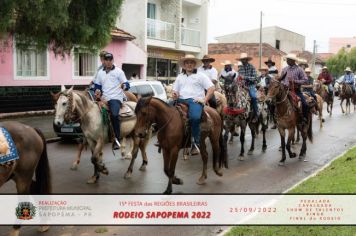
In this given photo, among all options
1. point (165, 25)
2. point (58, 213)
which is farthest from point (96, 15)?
point (165, 25)

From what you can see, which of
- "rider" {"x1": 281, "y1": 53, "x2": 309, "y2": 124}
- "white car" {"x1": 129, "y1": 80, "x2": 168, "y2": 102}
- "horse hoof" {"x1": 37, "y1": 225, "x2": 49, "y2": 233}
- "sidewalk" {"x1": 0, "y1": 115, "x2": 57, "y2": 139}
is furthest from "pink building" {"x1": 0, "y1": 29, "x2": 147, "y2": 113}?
"horse hoof" {"x1": 37, "y1": 225, "x2": 49, "y2": 233}

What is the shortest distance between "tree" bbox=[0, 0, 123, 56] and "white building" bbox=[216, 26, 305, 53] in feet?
149

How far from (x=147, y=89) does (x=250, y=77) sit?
4.83 metres

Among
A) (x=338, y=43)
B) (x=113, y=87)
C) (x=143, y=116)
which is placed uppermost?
(x=338, y=43)

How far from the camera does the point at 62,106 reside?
26.6 feet

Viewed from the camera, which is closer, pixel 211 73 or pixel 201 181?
pixel 201 181

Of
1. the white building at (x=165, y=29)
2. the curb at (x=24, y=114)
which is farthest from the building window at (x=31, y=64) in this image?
the white building at (x=165, y=29)

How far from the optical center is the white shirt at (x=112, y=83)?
367 inches

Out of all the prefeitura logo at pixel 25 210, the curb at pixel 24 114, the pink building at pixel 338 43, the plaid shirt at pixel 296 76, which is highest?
the pink building at pixel 338 43

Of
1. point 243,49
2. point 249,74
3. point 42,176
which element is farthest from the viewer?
point 243,49

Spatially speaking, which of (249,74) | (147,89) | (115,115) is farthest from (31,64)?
(115,115)

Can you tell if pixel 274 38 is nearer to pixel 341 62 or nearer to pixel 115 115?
pixel 341 62

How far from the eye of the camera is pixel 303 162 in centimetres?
1105

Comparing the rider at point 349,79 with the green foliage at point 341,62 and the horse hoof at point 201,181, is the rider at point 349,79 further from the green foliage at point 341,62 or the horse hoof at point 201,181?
the green foliage at point 341,62
